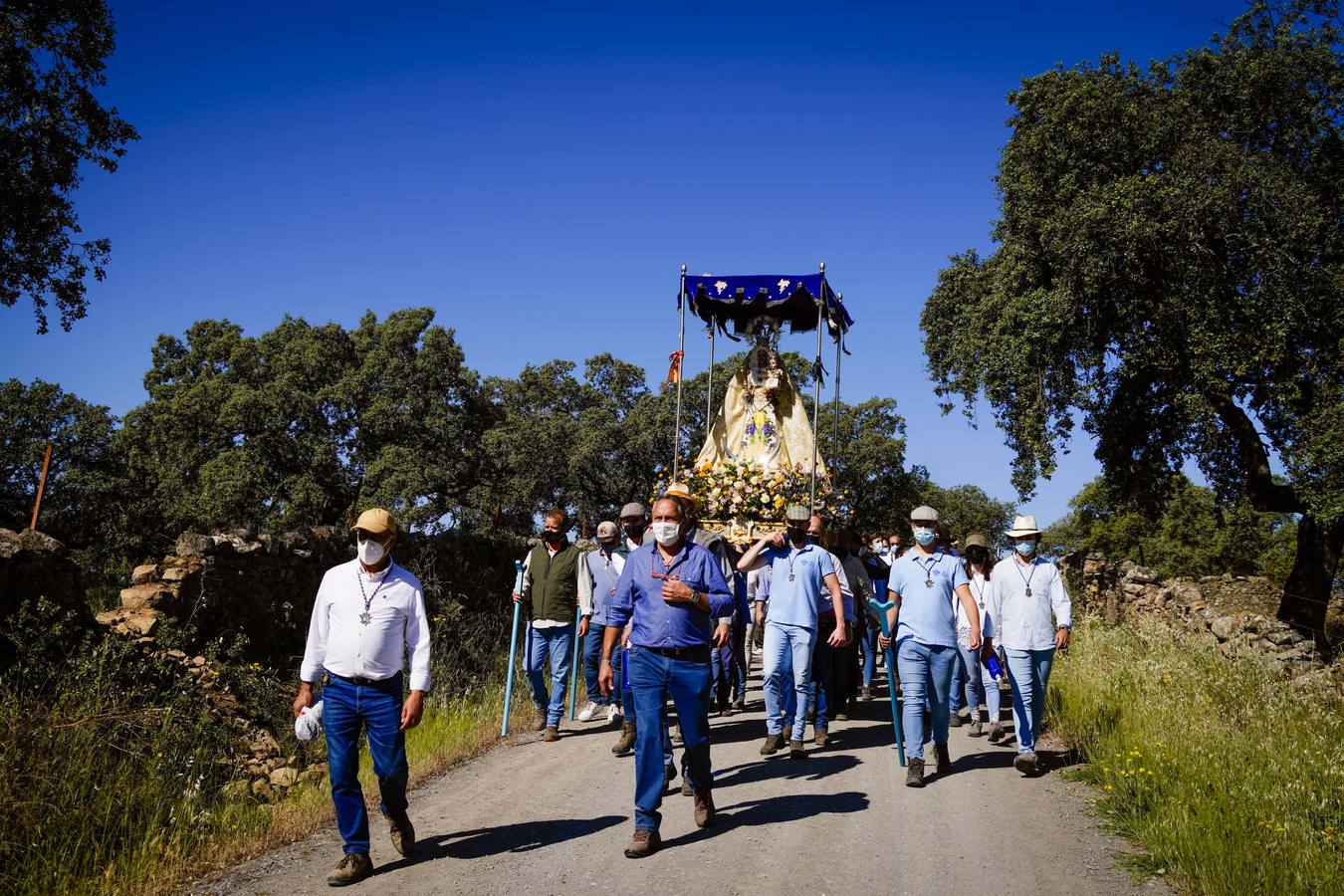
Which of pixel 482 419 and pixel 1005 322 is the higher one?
pixel 482 419

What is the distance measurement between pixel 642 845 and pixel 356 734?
1.72 meters

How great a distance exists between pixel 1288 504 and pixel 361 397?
27522 mm

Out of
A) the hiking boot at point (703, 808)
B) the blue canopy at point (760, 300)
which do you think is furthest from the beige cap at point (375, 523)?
the blue canopy at point (760, 300)

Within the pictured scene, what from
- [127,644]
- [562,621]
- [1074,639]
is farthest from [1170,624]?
[127,644]

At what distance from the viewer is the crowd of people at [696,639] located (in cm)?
529

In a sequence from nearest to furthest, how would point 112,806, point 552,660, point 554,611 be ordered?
1. point 112,806
2. point 554,611
3. point 552,660

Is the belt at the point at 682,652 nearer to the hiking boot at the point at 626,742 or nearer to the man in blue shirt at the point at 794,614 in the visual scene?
the man in blue shirt at the point at 794,614

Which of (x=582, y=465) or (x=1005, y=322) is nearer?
(x=1005, y=322)

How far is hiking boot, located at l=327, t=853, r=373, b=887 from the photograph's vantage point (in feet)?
16.4

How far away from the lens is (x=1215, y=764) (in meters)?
6.20

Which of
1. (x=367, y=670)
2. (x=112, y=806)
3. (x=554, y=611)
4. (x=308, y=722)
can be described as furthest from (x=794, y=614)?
(x=112, y=806)

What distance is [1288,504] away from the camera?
17.4 meters

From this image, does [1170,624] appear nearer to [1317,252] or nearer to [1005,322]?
[1005,322]

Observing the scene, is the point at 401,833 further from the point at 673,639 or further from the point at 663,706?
the point at 673,639
